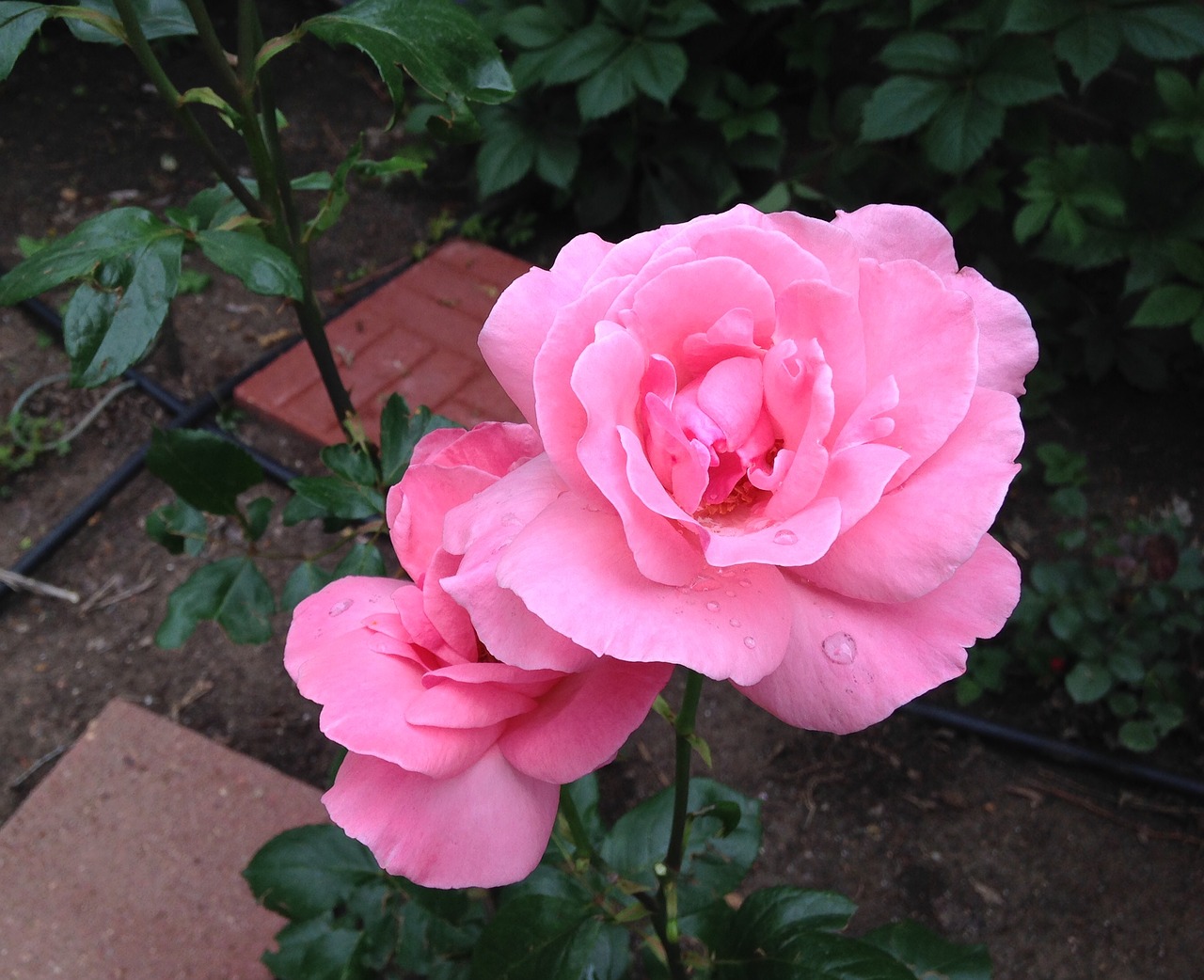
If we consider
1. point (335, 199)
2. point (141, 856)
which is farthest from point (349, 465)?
point (141, 856)

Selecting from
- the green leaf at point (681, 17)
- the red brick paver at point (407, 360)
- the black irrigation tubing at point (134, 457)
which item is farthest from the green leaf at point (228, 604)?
the green leaf at point (681, 17)

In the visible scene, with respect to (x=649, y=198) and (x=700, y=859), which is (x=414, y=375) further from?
(x=700, y=859)

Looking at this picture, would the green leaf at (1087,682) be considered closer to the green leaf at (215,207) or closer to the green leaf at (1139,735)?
the green leaf at (1139,735)

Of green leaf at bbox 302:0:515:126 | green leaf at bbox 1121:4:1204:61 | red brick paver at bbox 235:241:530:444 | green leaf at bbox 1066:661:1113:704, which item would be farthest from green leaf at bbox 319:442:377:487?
green leaf at bbox 1121:4:1204:61

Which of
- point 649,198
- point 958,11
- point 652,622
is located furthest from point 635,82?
point 652,622

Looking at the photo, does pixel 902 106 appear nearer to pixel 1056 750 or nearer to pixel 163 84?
pixel 1056 750

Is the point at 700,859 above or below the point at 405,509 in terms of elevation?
below
